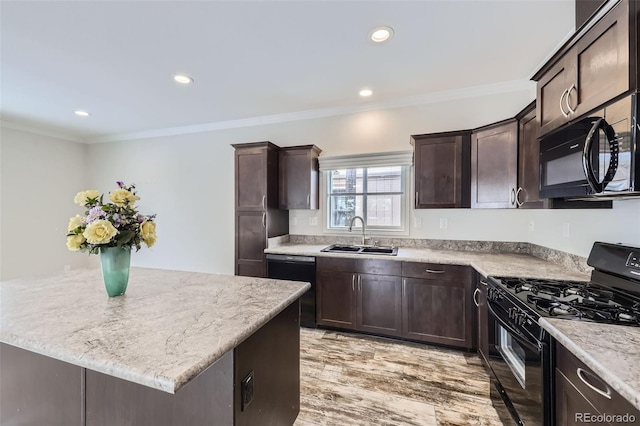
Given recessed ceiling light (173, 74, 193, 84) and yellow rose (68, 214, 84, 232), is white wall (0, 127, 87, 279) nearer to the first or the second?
recessed ceiling light (173, 74, 193, 84)

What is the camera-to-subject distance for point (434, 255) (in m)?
2.65

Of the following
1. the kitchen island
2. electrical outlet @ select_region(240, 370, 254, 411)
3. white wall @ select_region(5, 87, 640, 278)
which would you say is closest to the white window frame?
white wall @ select_region(5, 87, 640, 278)

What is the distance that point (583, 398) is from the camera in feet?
3.14

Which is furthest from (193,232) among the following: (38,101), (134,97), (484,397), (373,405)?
(484,397)

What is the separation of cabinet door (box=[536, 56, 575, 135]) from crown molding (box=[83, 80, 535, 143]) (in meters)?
1.24

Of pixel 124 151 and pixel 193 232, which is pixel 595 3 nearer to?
pixel 193 232

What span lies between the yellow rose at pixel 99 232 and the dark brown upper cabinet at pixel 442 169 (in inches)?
105

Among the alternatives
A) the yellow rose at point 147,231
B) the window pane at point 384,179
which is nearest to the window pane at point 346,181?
the window pane at point 384,179

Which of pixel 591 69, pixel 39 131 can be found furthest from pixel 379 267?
pixel 39 131

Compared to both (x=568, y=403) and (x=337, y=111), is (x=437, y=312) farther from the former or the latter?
(x=337, y=111)

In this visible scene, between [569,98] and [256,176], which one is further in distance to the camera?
[256,176]

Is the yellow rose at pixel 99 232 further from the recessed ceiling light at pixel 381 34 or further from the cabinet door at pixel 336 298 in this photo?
the recessed ceiling light at pixel 381 34

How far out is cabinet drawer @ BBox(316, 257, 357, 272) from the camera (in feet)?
9.10

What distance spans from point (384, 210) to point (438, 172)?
83 centimetres
